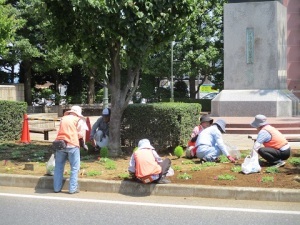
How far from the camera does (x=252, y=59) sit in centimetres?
2145

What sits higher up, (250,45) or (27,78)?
(250,45)

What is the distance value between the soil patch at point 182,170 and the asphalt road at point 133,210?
697 mm

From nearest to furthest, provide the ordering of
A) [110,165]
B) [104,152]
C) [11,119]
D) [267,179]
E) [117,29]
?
[267,179] < [110,165] < [117,29] < [104,152] < [11,119]

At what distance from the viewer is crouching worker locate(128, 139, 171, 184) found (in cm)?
842

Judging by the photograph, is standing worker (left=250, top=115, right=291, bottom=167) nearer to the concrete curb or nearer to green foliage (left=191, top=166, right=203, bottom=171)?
green foliage (left=191, top=166, right=203, bottom=171)

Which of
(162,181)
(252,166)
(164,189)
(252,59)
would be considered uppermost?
(252,59)

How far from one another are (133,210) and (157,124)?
5.16m

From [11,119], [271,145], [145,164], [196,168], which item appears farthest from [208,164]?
[11,119]

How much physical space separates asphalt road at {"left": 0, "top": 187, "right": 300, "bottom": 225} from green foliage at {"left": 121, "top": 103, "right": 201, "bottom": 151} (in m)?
4.04

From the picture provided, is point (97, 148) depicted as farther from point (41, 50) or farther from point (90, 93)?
point (90, 93)

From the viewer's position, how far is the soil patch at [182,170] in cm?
865

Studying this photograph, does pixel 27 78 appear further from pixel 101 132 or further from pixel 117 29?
pixel 117 29

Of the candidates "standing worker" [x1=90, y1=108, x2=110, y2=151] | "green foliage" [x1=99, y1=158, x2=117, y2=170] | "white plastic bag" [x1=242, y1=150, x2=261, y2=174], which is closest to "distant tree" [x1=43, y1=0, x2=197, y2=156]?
"standing worker" [x1=90, y1=108, x2=110, y2=151]

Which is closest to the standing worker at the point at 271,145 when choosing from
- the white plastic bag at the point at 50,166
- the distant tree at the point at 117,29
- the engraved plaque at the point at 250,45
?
the distant tree at the point at 117,29
